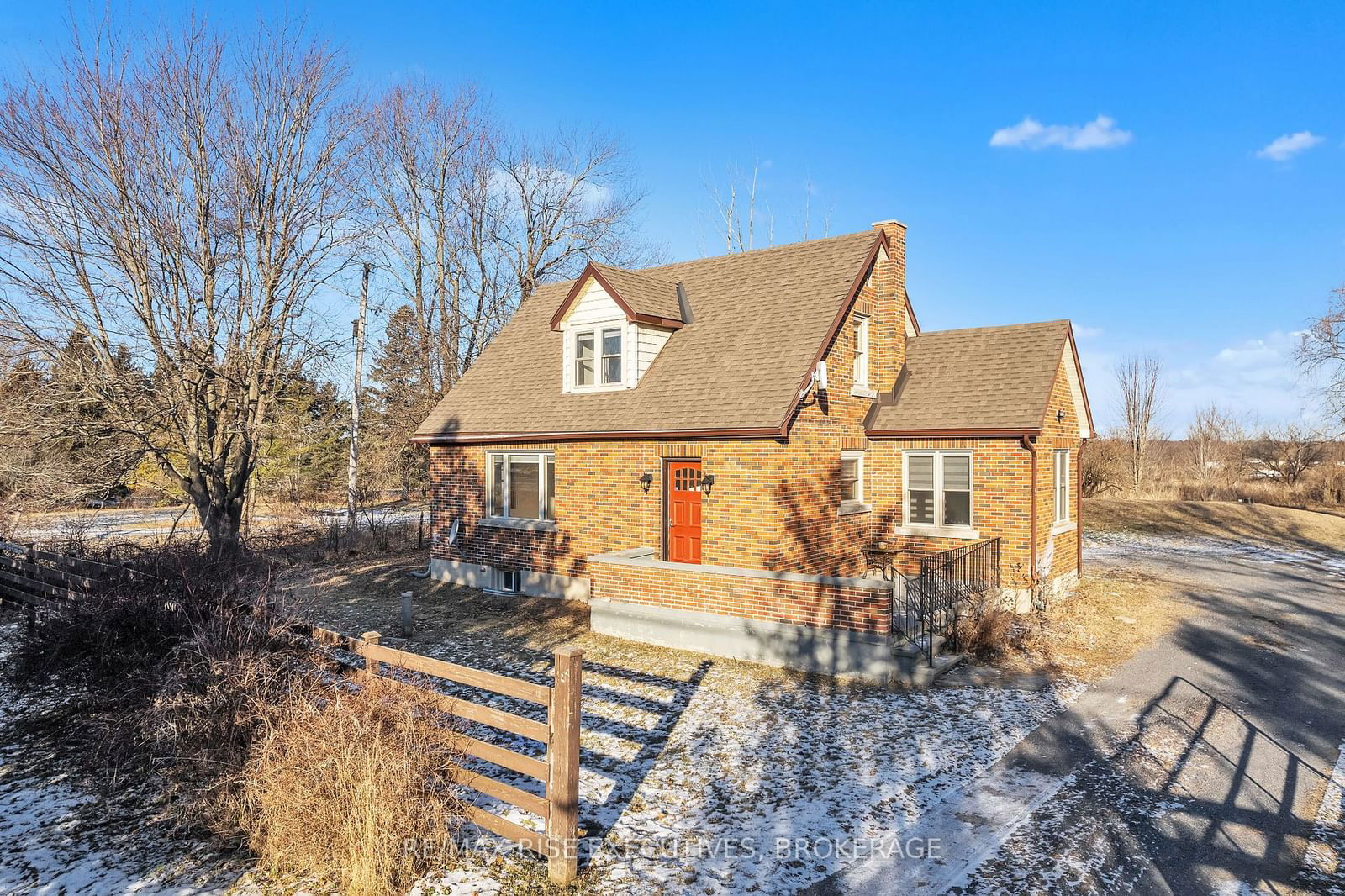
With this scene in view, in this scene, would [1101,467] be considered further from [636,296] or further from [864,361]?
[636,296]

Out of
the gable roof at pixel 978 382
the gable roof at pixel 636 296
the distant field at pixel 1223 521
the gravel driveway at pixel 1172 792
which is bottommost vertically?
the gravel driveway at pixel 1172 792

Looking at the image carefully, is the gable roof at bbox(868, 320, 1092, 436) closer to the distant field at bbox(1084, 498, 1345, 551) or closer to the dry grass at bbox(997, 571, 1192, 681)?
the dry grass at bbox(997, 571, 1192, 681)

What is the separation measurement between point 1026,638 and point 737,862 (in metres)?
8.25

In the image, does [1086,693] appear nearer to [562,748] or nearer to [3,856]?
[562,748]

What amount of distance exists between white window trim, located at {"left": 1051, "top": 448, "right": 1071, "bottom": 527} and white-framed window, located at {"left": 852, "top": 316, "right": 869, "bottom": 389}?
412 centimetres

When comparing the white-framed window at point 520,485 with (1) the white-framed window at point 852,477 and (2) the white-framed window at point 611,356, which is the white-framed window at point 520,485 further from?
(1) the white-framed window at point 852,477

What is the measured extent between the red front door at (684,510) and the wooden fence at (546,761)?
8489 mm

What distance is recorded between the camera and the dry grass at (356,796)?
4.93 meters

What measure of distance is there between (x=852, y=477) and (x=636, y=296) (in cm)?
592

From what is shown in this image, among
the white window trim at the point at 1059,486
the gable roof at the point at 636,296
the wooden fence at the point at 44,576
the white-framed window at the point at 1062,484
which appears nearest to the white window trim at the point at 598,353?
the gable roof at the point at 636,296

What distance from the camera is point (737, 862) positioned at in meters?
5.59

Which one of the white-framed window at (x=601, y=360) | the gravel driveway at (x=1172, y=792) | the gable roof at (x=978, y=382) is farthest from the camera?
the white-framed window at (x=601, y=360)

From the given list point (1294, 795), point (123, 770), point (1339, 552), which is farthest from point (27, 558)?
point (1339, 552)

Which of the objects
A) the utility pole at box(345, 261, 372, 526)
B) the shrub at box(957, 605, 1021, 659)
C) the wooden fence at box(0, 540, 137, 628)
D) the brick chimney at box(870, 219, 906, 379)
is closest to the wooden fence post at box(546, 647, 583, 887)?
the wooden fence at box(0, 540, 137, 628)
